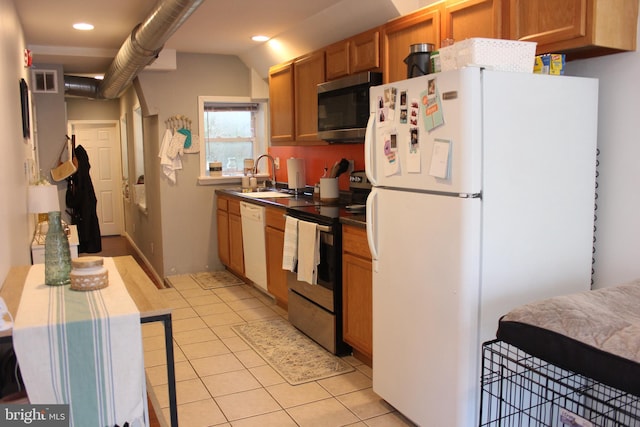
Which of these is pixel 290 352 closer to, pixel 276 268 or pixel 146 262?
pixel 276 268

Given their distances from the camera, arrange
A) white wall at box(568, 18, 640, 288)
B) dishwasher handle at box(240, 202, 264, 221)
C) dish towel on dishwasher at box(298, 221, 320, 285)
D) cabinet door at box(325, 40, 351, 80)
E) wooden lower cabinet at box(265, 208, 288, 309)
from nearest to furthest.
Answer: white wall at box(568, 18, 640, 288) < dish towel on dishwasher at box(298, 221, 320, 285) < cabinet door at box(325, 40, 351, 80) < wooden lower cabinet at box(265, 208, 288, 309) < dishwasher handle at box(240, 202, 264, 221)

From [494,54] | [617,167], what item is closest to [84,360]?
[494,54]

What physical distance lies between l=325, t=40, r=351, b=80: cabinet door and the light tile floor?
2.07 m

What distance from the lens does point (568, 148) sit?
7.93ft

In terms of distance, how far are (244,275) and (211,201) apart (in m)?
1.15

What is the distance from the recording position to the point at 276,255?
453cm

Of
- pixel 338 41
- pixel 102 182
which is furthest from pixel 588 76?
pixel 102 182

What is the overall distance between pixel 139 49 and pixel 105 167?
18.2 feet

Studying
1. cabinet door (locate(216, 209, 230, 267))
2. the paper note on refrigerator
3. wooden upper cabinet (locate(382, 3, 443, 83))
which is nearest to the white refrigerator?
the paper note on refrigerator

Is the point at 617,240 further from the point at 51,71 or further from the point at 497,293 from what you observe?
the point at 51,71

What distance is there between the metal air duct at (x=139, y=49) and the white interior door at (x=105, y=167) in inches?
91.3

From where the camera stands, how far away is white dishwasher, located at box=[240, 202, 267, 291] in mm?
4789

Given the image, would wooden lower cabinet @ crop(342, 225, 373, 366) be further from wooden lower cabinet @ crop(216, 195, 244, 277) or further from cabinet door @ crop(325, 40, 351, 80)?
wooden lower cabinet @ crop(216, 195, 244, 277)

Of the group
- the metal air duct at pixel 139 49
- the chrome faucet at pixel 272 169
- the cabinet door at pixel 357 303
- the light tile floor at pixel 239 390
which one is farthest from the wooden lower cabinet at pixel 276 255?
the metal air duct at pixel 139 49
